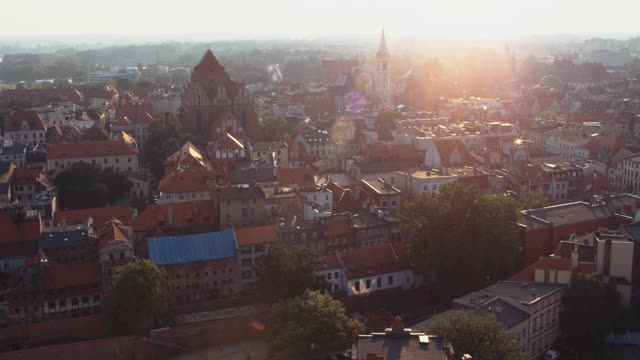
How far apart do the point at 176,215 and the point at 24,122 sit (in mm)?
32733

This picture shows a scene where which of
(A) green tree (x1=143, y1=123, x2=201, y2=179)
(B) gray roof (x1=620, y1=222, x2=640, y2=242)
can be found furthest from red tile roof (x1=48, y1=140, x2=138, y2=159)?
(B) gray roof (x1=620, y1=222, x2=640, y2=242)

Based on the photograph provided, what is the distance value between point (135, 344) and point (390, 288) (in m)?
11.0

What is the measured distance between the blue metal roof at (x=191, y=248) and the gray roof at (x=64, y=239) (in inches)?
118

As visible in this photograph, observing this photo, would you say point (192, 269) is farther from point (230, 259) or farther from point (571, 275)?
point (571, 275)

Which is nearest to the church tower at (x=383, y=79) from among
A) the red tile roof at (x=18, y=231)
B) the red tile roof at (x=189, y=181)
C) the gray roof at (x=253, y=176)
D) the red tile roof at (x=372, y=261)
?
the gray roof at (x=253, y=176)

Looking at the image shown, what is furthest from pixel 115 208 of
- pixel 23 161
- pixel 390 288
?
pixel 23 161

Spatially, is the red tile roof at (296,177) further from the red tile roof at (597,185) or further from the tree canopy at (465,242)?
the red tile roof at (597,185)

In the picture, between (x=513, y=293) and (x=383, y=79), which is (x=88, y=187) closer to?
(x=513, y=293)

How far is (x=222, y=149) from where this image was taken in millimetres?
48938

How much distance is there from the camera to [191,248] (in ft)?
107

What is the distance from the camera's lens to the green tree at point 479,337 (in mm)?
22484

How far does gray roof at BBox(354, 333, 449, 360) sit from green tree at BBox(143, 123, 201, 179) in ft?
110

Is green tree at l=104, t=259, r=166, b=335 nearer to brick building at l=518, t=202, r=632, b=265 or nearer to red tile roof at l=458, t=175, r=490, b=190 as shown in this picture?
brick building at l=518, t=202, r=632, b=265

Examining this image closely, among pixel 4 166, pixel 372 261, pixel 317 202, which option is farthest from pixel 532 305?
pixel 4 166
